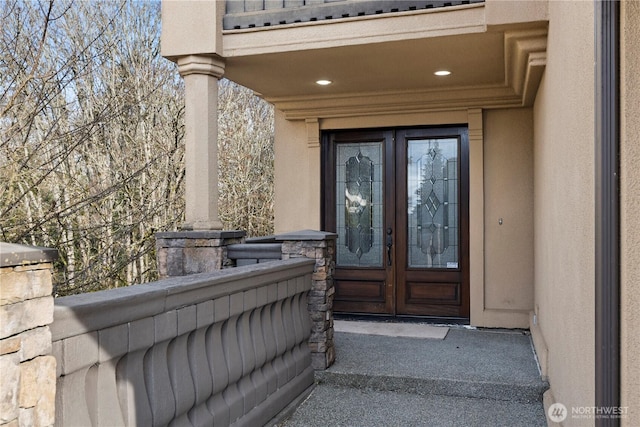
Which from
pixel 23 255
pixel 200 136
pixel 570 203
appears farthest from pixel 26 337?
pixel 200 136

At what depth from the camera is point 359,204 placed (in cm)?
655

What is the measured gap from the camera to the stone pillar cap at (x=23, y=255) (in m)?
1.55

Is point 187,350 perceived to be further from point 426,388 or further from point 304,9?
point 304,9

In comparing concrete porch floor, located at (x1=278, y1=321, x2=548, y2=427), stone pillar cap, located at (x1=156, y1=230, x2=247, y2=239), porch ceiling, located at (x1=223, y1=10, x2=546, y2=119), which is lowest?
concrete porch floor, located at (x1=278, y1=321, x2=548, y2=427)

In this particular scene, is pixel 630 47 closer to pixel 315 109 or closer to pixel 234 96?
pixel 315 109

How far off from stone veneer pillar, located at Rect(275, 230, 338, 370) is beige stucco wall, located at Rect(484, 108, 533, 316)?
2.35m

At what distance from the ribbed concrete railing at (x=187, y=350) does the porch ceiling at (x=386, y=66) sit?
1.80 meters

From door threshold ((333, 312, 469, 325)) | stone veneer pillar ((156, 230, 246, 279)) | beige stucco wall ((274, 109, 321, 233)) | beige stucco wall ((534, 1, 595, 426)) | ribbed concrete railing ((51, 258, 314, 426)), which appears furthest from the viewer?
beige stucco wall ((274, 109, 321, 233))

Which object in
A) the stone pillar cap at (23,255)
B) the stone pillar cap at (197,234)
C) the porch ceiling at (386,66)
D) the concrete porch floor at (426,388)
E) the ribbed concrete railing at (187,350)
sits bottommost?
the concrete porch floor at (426,388)

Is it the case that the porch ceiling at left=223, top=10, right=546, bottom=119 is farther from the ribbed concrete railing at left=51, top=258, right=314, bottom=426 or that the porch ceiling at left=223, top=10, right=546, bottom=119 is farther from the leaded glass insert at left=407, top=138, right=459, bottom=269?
the ribbed concrete railing at left=51, top=258, right=314, bottom=426

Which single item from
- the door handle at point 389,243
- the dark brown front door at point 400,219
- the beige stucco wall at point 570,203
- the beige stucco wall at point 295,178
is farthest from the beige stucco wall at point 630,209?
the beige stucco wall at point 295,178

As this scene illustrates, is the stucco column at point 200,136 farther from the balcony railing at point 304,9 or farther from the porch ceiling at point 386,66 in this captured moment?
the balcony railing at point 304,9

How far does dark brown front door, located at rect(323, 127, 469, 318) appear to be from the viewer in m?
6.25

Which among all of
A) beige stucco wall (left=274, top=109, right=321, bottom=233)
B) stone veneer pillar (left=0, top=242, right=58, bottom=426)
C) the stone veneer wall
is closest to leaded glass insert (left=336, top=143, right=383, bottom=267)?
beige stucco wall (left=274, top=109, right=321, bottom=233)
